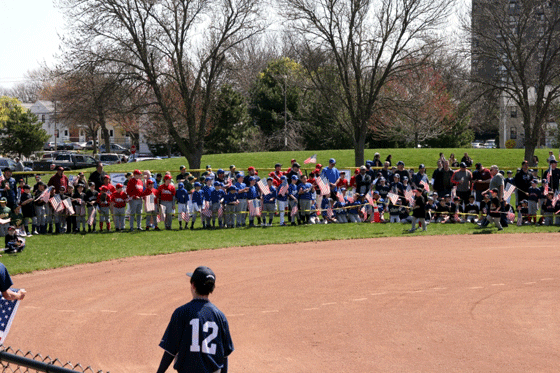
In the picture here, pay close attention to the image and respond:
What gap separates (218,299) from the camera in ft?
37.9

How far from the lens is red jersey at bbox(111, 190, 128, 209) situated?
70.5ft

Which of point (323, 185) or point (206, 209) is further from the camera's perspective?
point (323, 185)

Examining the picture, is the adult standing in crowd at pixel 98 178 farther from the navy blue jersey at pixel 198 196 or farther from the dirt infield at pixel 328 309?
the dirt infield at pixel 328 309

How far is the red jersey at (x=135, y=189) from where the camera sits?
2158cm

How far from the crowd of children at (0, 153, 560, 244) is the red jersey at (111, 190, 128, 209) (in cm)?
4

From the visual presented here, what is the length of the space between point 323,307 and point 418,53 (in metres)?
24.2

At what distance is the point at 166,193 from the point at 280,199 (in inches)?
166

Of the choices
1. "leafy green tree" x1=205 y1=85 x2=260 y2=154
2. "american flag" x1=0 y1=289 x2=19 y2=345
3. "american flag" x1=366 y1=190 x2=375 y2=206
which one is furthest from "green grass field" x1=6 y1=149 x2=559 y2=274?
"leafy green tree" x1=205 y1=85 x2=260 y2=154

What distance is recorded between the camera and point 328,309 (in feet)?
35.3

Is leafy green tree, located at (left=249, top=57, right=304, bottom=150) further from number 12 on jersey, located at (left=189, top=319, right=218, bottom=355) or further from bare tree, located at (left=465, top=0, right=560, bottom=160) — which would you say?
number 12 on jersey, located at (left=189, top=319, right=218, bottom=355)

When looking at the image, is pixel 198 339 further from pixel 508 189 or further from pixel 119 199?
pixel 508 189

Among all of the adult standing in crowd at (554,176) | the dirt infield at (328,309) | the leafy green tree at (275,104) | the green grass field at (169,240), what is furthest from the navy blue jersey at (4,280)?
the leafy green tree at (275,104)

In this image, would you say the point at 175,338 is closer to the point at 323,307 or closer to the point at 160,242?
the point at 323,307

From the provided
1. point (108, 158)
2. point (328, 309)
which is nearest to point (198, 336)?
point (328, 309)
